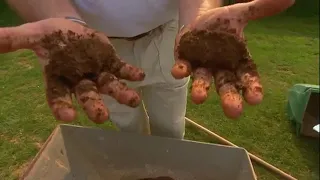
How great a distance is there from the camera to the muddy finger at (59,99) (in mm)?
548

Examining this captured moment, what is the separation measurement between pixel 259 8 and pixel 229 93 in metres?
0.15

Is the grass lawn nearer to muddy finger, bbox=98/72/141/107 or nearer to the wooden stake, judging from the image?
the wooden stake

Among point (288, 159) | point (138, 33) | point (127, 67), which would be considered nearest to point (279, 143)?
point (288, 159)

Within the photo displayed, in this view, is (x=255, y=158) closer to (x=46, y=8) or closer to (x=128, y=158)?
(x=128, y=158)

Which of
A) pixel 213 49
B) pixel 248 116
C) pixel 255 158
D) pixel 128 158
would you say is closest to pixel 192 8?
pixel 213 49

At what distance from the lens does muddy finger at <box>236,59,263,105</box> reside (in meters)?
0.57

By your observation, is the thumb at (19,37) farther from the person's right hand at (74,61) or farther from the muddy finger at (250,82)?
the muddy finger at (250,82)

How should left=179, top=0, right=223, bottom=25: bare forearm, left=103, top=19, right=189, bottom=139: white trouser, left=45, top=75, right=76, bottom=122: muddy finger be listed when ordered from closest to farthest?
1. left=45, top=75, right=76, bottom=122: muddy finger
2. left=179, top=0, right=223, bottom=25: bare forearm
3. left=103, top=19, right=189, bottom=139: white trouser

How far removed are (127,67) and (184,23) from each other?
0.51ft

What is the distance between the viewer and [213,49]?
0.64 metres

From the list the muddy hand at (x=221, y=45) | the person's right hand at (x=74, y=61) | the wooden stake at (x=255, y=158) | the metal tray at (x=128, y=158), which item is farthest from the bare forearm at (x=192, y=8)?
the wooden stake at (x=255, y=158)

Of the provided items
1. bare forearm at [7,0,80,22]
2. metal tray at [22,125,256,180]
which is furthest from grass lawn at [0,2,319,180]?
bare forearm at [7,0,80,22]

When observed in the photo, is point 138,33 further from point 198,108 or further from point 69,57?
point 198,108

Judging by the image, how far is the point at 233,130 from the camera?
1.36 m
